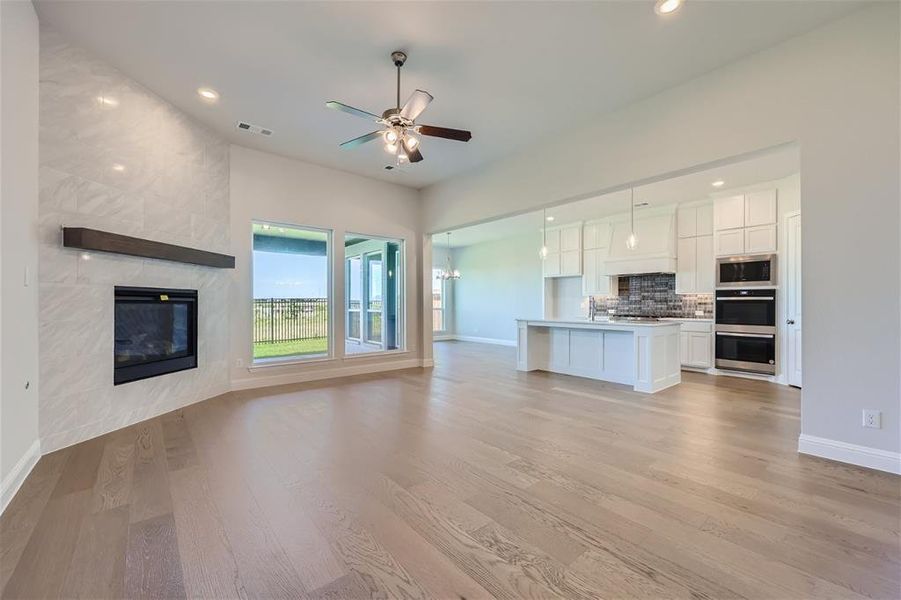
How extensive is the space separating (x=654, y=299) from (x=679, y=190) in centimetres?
228

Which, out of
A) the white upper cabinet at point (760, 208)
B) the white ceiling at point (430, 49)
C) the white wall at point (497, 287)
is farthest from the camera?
the white wall at point (497, 287)

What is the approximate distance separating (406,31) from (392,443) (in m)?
3.22

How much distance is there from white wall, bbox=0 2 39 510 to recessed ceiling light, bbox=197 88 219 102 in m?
1.13

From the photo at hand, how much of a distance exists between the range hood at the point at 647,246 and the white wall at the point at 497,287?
222 cm

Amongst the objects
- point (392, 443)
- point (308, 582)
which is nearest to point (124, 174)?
point (392, 443)

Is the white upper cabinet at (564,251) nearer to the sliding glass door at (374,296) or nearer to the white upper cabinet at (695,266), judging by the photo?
the white upper cabinet at (695,266)

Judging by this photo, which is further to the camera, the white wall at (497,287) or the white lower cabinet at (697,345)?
the white wall at (497,287)

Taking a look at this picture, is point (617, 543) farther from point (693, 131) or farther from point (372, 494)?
point (693, 131)

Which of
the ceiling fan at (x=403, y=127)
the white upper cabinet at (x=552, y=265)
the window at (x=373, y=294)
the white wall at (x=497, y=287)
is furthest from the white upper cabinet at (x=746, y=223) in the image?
the window at (x=373, y=294)

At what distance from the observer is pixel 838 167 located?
2754 mm

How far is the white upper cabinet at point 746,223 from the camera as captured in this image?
18.6 ft

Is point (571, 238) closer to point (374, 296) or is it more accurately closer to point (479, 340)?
point (479, 340)

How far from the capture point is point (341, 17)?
2758 millimetres

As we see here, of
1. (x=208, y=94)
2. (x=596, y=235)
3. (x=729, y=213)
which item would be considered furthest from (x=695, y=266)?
(x=208, y=94)
